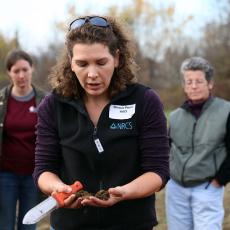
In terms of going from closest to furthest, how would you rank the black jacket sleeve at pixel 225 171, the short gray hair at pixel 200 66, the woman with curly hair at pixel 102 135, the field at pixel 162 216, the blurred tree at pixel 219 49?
the woman with curly hair at pixel 102 135 → the black jacket sleeve at pixel 225 171 → the short gray hair at pixel 200 66 → the field at pixel 162 216 → the blurred tree at pixel 219 49

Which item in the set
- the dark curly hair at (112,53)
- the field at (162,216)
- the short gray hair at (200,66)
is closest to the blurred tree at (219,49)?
the field at (162,216)

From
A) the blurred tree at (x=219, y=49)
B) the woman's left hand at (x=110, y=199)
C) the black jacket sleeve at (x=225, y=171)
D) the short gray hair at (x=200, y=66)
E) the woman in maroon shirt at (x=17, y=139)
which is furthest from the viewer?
the blurred tree at (x=219, y=49)

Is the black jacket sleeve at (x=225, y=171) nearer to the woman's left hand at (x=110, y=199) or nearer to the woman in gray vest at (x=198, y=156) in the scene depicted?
the woman in gray vest at (x=198, y=156)

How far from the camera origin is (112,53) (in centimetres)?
220

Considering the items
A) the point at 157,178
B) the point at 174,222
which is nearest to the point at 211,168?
the point at 174,222

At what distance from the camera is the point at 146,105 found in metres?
2.23

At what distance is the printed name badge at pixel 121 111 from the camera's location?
2.21 meters

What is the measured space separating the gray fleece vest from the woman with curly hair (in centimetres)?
209

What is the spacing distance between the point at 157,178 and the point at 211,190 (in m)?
2.27

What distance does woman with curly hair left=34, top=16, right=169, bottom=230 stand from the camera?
7.08 feet

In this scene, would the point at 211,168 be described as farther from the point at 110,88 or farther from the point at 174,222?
the point at 110,88

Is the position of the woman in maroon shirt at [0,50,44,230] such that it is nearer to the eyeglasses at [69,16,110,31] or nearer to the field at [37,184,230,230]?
the field at [37,184,230,230]

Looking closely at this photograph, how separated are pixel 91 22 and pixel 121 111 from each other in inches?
16.4

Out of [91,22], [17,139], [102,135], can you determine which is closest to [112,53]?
[91,22]
